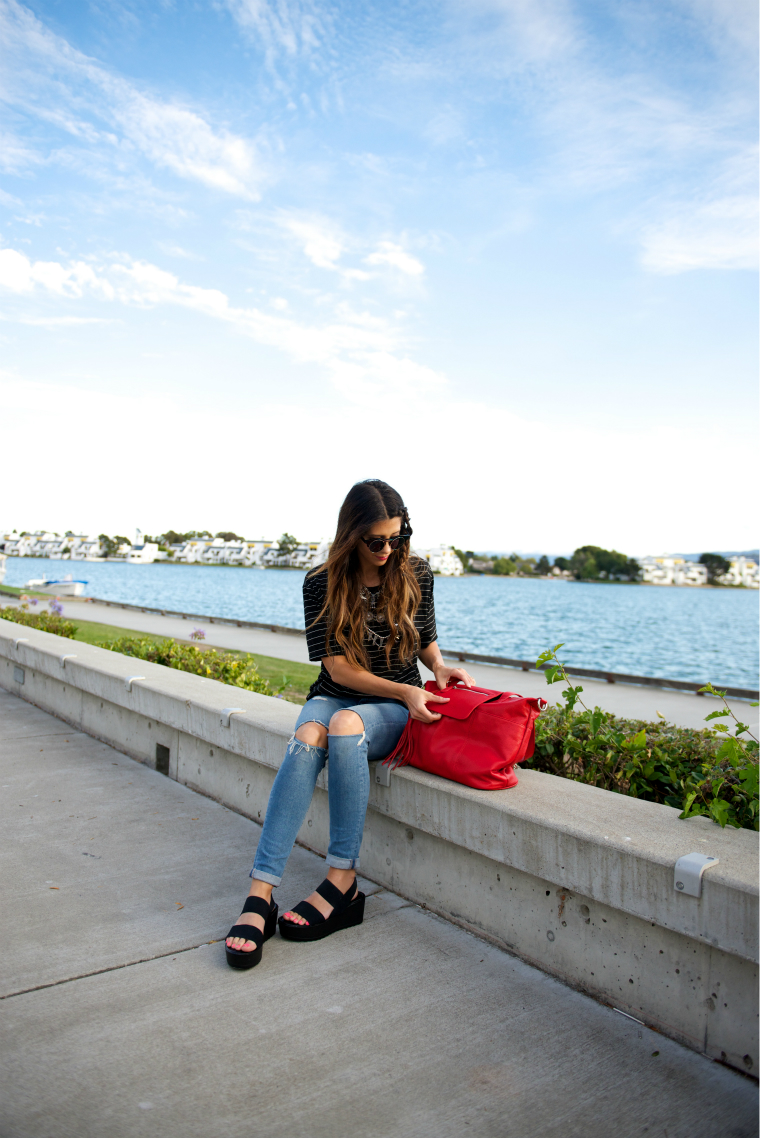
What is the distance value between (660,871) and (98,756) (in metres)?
4.08

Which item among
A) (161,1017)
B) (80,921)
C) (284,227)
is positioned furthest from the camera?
(284,227)

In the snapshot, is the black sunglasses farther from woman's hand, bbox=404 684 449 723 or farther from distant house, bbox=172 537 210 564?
distant house, bbox=172 537 210 564

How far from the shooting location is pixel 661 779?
2.82 meters

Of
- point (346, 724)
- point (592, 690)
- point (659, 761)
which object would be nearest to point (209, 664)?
point (346, 724)

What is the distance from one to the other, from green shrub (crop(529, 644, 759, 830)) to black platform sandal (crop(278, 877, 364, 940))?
1005 mm

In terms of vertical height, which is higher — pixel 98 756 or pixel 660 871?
pixel 660 871

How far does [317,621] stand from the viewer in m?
3.15

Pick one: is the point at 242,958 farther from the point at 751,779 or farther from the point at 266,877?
the point at 751,779

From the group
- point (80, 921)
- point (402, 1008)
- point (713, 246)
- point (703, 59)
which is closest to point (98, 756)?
point (80, 921)

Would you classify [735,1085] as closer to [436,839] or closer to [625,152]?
[436,839]

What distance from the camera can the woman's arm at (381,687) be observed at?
2852 millimetres

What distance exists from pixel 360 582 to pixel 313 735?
2.29ft

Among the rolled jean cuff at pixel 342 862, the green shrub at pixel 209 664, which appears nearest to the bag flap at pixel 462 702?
the rolled jean cuff at pixel 342 862

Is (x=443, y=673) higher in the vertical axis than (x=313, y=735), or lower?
higher
